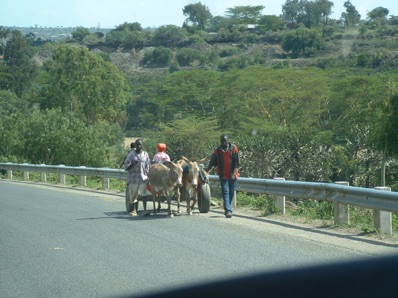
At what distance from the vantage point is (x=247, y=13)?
166500 mm

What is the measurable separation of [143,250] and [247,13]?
516 feet

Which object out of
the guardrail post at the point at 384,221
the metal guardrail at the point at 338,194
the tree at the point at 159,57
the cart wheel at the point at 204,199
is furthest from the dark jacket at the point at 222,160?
the tree at the point at 159,57

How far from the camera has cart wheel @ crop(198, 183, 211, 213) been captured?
1750 cm

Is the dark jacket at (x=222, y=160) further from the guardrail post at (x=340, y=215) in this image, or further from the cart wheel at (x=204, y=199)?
the guardrail post at (x=340, y=215)

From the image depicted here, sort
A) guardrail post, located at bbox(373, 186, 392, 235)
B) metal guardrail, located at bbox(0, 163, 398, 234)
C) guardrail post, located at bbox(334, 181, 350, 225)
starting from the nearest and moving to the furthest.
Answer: metal guardrail, located at bbox(0, 163, 398, 234) → guardrail post, located at bbox(373, 186, 392, 235) → guardrail post, located at bbox(334, 181, 350, 225)

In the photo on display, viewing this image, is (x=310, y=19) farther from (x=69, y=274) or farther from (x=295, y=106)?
(x=69, y=274)

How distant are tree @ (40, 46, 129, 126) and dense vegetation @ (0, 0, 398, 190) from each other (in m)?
0.11

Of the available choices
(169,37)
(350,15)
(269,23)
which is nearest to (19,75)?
(169,37)

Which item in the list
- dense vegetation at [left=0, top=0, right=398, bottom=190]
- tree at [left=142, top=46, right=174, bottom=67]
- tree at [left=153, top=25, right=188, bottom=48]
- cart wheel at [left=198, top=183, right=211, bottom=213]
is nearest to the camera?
cart wheel at [left=198, top=183, right=211, bottom=213]

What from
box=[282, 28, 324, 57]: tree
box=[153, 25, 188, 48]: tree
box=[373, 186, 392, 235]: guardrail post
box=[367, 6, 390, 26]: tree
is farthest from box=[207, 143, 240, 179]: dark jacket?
box=[367, 6, 390, 26]: tree

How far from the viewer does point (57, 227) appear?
1527cm

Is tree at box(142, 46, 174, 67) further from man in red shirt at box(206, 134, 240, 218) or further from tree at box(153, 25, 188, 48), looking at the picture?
man in red shirt at box(206, 134, 240, 218)

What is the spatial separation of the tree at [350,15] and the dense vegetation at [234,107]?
25.4m

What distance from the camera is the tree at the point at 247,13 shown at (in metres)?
165
